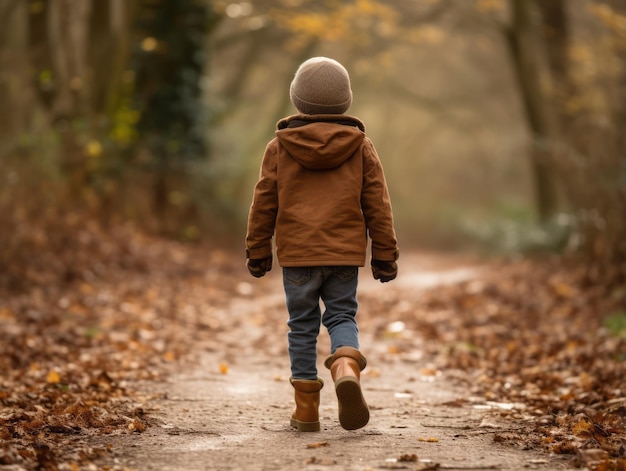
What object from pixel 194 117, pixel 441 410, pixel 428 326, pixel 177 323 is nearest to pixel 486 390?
pixel 441 410

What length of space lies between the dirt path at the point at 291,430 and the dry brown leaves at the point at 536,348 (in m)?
0.19

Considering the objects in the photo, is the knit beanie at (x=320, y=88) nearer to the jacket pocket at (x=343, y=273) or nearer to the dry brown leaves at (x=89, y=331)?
the jacket pocket at (x=343, y=273)

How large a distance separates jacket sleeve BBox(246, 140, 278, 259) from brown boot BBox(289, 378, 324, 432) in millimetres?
699

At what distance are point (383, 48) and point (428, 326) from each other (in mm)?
18951

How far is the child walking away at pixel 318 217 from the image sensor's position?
4.43m

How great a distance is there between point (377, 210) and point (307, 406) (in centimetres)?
107

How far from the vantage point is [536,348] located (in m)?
7.40

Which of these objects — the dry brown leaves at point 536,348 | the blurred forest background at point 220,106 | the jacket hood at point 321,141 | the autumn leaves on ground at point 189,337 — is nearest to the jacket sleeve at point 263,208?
the jacket hood at point 321,141

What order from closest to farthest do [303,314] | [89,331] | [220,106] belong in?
[303,314]
[89,331]
[220,106]

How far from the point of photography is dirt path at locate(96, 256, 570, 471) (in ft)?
12.3

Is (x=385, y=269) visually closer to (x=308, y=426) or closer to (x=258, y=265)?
(x=258, y=265)

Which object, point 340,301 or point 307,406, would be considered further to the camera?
point 340,301

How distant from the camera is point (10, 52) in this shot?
12172mm

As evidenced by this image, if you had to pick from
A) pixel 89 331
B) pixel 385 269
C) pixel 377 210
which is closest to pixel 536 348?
pixel 385 269
